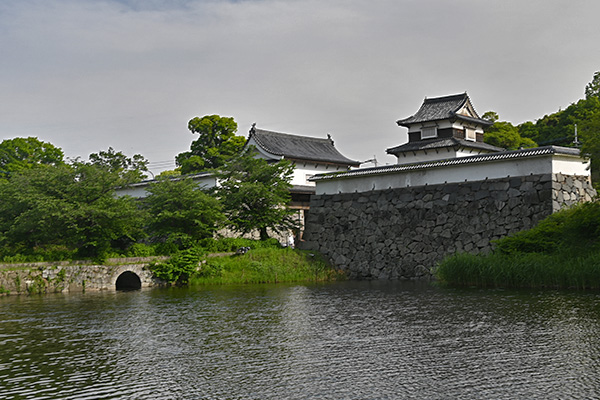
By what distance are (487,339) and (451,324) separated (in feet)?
Result: 5.43

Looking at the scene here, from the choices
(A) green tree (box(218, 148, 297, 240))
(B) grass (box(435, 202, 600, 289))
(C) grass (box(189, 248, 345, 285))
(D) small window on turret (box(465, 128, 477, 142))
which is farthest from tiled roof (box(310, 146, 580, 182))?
(D) small window on turret (box(465, 128, 477, 142))

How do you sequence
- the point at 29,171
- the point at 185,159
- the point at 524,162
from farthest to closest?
the point at 185,159
the point at 29,171
the point at 524,162

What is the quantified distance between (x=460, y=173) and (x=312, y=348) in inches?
609

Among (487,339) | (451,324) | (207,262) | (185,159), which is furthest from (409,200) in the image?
(185,159)

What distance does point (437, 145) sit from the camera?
3556 centimetres

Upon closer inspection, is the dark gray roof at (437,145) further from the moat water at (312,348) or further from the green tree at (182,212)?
the moat water at (312,348)

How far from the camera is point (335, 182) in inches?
1115

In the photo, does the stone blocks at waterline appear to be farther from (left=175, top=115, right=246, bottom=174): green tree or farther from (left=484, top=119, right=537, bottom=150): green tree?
(left=484, top=119, right=537, bottom=150): green tree

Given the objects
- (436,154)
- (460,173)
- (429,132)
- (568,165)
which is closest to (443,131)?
(429,132)

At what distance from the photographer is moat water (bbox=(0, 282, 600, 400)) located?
7664 millimetres

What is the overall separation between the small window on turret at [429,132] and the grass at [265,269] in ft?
46.4

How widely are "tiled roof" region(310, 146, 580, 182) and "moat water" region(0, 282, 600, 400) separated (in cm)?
685

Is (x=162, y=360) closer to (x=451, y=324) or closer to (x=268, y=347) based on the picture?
(x=268, y=347)

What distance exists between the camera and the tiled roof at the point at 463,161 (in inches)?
855
